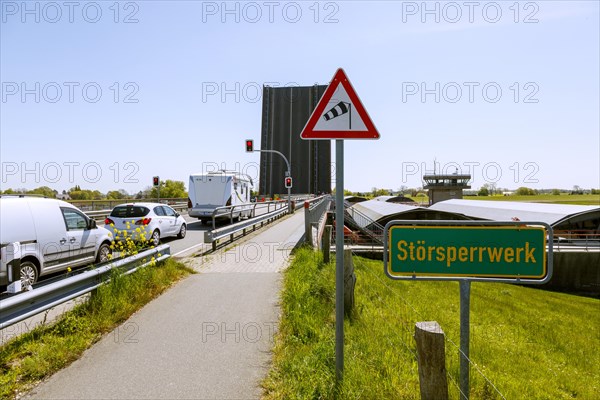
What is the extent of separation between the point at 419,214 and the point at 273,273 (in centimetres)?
2121

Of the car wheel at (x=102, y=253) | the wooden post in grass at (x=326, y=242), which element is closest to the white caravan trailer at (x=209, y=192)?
the car wheel at (x=102, y=253)

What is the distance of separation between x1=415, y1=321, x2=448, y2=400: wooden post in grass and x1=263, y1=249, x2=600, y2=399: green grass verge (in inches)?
34.7

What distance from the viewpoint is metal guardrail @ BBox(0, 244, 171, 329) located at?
3920mm

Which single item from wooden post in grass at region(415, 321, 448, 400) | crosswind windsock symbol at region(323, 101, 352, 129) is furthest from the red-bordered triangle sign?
wooden post in grass at region(415, 321, 448, 400)

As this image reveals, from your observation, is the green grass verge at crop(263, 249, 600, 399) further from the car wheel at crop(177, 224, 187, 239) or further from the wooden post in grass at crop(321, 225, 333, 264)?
the car wheel at crop(177, 224, 187, 239)

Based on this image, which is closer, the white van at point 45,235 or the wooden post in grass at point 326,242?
the white van at point 45,235

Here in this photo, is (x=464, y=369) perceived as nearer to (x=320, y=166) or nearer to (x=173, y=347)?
(x=173, y=347)

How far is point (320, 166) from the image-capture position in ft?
175

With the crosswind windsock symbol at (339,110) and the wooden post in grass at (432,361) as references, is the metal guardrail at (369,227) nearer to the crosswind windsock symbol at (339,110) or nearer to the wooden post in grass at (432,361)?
the crosswind windsock symbol at (339,110)

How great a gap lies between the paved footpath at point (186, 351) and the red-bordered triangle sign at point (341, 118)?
252 centimetres

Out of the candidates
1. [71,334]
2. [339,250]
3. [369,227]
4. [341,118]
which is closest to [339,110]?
[341,118]

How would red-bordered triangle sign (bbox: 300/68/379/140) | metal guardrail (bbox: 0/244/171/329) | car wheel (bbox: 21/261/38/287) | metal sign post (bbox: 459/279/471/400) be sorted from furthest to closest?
1. car wheel (bbox: 21/261/38/287)
2. metal guardrail (bbox: 0/244/171/329)
3. red-bordered triangle sign (bbox: 300/68/379/140)
4. metal sign post (bbox: 459/279/471/400)

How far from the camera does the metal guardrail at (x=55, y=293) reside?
3.92 metres

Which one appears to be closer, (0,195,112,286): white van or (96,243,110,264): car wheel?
(0,195,112,286): white van
